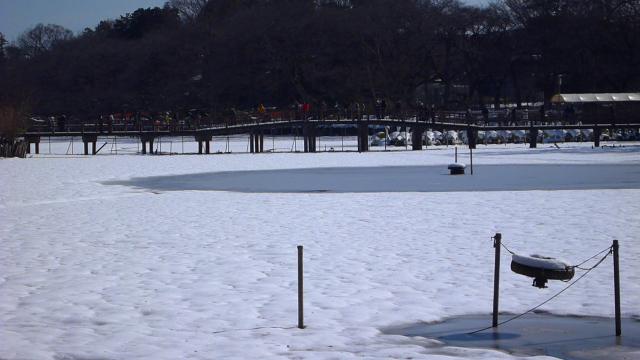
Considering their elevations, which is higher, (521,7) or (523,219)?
(521,7)

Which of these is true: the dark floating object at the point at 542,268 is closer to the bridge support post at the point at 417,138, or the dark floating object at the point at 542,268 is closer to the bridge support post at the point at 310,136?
the bridge support post at the point at 310,136

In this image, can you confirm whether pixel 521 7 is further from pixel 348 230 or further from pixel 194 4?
pixel 348 230

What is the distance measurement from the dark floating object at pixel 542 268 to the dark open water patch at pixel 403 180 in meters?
21.7

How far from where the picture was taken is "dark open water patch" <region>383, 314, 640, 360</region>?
12438mm

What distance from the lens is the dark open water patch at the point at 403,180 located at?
122 ft

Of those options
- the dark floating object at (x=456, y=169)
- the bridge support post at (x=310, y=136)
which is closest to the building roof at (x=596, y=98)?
the bridge support post at (x=310, y=136)

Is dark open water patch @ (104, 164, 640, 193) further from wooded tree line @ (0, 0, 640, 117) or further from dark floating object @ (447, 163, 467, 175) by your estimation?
wooded tree line @ (0, 0, 640, 117)

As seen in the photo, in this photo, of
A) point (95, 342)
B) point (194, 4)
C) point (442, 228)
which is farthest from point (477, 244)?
point (194, 4)

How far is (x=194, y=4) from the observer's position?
149 meters

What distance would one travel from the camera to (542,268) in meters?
14.0

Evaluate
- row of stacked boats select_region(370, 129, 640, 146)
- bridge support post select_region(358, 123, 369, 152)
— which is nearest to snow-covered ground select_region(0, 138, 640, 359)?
bridge support post select_region(358, 123, 369, 152)

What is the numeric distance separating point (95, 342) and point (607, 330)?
6.41 m

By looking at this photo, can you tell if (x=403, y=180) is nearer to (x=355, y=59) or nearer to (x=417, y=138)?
(x=417, y=138)

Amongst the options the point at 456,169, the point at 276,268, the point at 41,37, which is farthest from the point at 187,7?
the point at 276,268
